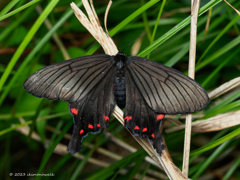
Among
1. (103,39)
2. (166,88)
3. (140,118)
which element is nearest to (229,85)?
(166,88)

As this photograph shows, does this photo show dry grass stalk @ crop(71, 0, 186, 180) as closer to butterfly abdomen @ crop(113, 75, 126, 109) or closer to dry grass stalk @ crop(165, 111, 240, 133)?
butterfly abdomen @ crop(113, 75, 126, 109)

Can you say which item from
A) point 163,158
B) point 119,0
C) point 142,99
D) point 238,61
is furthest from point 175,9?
point 163,158

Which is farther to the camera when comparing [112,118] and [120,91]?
[112,118]

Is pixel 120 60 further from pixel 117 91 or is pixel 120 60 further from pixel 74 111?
pixel 74 111

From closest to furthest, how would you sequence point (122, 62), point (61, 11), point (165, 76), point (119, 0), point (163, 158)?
1. point (163, 158)
2. point (165, 76)
3. point (122, 62)
4. point (119, 0)
5. point (61, 11)

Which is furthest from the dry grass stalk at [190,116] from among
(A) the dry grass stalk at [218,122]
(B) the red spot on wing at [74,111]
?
(B) the red spot on wing at [74,111]

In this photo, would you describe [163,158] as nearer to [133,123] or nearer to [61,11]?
[133,123]
